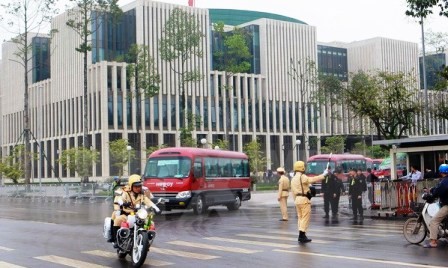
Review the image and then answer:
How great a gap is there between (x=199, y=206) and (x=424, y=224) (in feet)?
43.4

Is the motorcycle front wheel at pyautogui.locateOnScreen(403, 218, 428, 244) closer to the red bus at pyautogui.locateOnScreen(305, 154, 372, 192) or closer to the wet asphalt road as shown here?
the wet asphalt road

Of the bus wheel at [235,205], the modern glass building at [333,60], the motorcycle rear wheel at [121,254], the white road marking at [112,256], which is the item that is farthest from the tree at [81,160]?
the modern glass building at [333,60]

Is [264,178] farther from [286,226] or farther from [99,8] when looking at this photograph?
[286,226]

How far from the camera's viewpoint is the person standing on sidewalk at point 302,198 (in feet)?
45.6

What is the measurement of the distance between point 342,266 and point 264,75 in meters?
76.0

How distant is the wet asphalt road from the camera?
10953 millimetres

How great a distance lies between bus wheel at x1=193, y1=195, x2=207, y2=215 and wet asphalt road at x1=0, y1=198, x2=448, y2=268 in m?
5.05

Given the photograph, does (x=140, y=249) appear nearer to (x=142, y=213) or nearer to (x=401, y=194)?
(x=142, y=213)

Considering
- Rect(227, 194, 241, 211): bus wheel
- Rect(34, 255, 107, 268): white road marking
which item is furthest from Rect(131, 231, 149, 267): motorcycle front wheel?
Rect(227, 194, 241, 211): bus wheel

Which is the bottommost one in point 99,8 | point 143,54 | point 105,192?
point 105,192

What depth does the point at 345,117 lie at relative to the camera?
292 feet

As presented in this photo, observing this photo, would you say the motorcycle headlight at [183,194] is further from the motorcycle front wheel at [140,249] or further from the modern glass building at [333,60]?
the modern glass building at [333,60]

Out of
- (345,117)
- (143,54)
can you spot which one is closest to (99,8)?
(143,54)

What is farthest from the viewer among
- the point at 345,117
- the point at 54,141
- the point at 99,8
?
the point at 345,117
